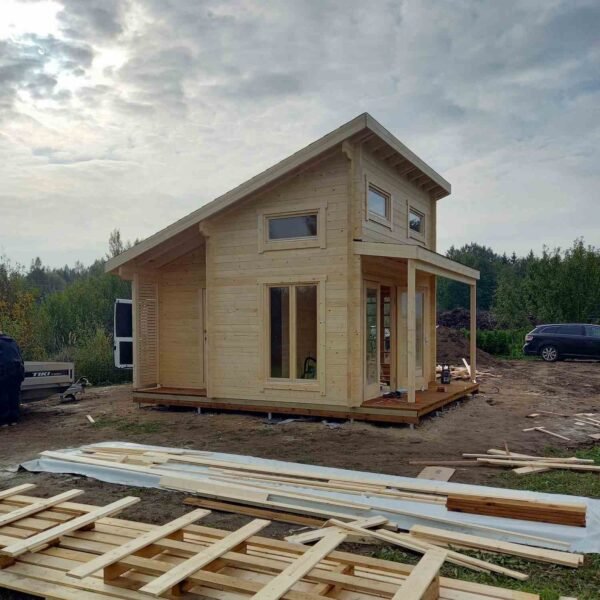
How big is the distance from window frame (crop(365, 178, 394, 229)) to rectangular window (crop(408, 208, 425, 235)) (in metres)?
1.11

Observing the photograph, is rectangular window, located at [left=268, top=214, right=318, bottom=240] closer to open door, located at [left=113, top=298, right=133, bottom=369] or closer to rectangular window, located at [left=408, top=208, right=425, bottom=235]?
rectangular window, located at [left=408, top=208, right=425, bottom=235]

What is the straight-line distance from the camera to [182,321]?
11648 millimetres

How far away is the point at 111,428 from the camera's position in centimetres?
944

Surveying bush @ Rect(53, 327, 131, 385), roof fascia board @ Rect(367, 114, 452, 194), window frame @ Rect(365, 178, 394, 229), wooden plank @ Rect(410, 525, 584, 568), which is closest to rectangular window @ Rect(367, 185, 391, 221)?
window frame @ Rect(365, 178, 394, 229)

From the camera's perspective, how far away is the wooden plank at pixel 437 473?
20.2ft

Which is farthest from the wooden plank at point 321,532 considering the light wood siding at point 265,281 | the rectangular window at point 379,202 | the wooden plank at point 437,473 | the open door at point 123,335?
the open door at point 123,335

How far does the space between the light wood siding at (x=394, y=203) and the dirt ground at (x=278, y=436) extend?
3.44 metres

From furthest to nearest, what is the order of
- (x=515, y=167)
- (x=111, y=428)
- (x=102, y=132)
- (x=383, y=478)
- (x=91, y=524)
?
(x=515, y=167), (x=102, y=132), (x=111, y=428), (x=383, y=478), (x=91, y=524)

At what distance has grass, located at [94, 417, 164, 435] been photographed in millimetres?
9148

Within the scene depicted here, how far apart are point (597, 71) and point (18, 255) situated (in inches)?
741

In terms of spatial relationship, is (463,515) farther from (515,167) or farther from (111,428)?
(515,167)

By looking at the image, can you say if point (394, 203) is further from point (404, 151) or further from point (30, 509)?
point (30, 509)

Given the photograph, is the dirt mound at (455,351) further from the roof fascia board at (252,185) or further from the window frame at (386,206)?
the roof fascia board at (252,185)

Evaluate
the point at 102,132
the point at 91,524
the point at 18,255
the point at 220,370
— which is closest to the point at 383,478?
the point at 91,524
